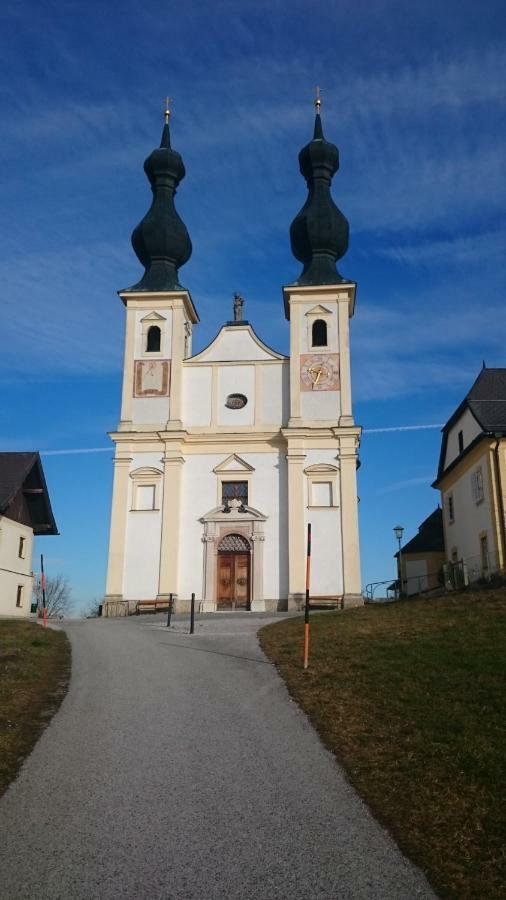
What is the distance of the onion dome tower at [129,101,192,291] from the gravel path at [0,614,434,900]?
2768cm

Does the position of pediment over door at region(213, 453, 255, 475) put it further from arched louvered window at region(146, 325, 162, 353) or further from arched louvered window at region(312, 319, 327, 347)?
arched louvered window at region(312, 319, 327, 347)

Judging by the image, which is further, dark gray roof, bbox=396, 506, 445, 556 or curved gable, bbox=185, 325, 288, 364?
dark gray roof, bbox=396, 506, 445, 556

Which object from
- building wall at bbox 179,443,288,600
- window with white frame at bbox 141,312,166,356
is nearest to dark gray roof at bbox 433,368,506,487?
building wall at bbox 179,443,288,600

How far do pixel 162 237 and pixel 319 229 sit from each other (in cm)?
724

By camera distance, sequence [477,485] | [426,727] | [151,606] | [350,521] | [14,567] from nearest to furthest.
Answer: [426,727] → [477,485] → [151,606] → [14,567] → [350,521]

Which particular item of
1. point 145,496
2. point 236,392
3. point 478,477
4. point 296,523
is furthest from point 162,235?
point 478,477

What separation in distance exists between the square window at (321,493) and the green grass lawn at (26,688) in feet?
50.4

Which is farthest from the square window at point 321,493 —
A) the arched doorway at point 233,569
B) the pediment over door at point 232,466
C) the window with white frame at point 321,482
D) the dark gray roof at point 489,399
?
the dark gray roof at point 489,399

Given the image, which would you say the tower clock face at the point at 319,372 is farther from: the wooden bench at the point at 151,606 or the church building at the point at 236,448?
the wooden bench at the point at 151,606

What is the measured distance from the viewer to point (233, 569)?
31.8 m

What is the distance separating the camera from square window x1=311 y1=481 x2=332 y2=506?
32000 millimetres

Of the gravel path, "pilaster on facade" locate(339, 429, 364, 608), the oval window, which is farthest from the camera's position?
the oval window

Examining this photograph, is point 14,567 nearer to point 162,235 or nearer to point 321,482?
point 321,482

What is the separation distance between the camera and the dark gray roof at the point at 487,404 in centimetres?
2766
